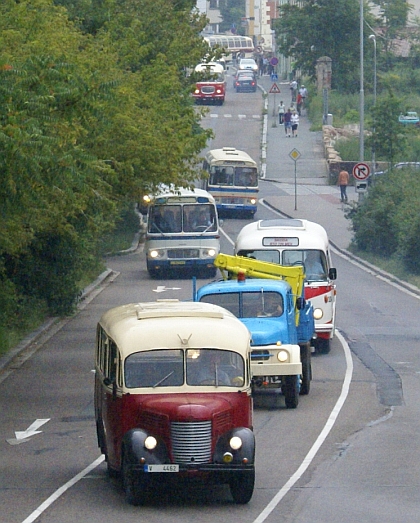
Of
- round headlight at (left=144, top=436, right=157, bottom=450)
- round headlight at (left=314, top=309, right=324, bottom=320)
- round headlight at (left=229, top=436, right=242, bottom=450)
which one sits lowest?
round headlight at (left=314, top=309, right=324, bottom=320)

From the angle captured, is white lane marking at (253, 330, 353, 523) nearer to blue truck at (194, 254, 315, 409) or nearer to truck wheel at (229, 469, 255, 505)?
truck wheel at (229, 469, 255, 505)

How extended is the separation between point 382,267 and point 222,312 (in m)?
27.6

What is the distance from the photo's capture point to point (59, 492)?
1238 centimetres

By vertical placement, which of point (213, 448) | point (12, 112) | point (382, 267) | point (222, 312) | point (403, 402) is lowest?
point (382, 267)

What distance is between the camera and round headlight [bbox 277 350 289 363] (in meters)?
17.3

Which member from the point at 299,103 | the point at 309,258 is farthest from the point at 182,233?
the point at 299,103

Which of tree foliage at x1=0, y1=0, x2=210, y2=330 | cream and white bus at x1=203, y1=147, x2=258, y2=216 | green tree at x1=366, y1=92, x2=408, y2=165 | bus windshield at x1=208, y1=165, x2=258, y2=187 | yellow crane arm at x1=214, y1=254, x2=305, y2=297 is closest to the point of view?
tree foliage at x1=0, y1=0, x2=210, y2=330

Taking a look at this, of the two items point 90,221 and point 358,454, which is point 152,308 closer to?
point 358,454

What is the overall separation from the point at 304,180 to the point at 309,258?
3942 cm

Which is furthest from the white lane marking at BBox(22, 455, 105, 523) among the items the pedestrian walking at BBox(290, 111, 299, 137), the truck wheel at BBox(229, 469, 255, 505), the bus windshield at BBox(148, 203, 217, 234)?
the pedestrian walking at BBox(290, 111, 299, 137)

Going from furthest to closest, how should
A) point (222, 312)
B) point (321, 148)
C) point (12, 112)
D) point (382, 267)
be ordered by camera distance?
point (321, 148)
point (382, 267)
point (12, 112)
point (222, 312)

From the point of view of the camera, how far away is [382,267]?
1569 inches

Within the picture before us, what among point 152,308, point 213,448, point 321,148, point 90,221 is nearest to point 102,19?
point 90,221

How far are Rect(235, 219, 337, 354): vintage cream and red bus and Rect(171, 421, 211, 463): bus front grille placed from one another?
11.9 meters
